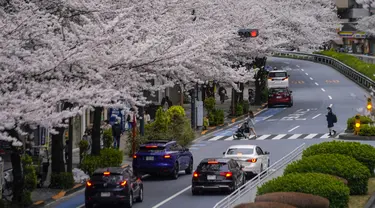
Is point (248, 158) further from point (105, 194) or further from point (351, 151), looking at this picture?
point (105, 194)

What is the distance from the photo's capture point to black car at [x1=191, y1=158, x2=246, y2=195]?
29.1m

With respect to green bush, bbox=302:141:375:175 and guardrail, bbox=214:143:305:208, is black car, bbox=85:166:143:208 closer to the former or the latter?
guardrail, bbox=214:143:305:208

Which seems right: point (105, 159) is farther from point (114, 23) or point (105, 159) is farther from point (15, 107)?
point (15, 107)

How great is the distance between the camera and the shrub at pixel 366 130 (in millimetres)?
45156

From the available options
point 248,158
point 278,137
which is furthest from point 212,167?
point 278,137

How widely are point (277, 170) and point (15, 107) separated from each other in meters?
13.8

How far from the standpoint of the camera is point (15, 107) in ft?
57.5

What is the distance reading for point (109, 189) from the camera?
26.9 metres

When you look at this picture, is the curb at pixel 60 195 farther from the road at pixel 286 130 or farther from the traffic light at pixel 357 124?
the traffic light at pixel 357 124

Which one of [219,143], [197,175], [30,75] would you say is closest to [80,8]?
[30,75]

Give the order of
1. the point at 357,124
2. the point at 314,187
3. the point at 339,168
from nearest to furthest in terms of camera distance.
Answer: the point at 314,187, the point at 339,168, the point at 357,124

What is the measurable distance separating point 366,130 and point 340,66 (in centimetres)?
5268

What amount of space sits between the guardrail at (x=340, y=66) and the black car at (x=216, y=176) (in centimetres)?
3861

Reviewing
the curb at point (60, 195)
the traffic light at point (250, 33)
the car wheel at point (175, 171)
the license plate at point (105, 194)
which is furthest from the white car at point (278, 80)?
the license plate at point (105, 194)
